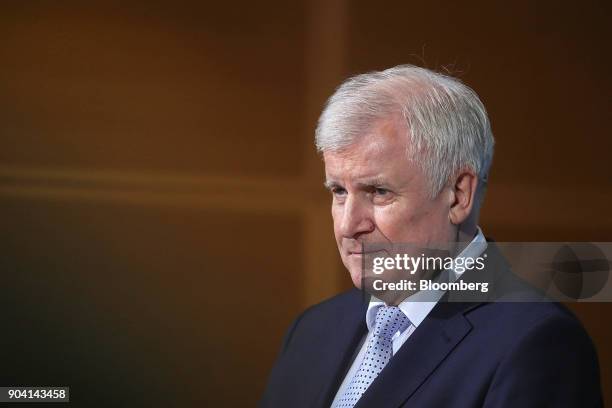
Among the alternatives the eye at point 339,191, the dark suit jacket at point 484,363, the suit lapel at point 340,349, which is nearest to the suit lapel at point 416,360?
the dark suit jacket at point 484,363

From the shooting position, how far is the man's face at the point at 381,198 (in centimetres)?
156

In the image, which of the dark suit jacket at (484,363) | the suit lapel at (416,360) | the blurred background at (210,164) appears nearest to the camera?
the dark suit jacket at (484,363)

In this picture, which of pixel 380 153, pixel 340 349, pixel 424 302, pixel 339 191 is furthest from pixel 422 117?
pixel 340 349

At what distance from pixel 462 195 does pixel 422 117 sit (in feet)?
0.56

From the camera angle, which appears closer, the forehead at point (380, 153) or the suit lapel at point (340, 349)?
the forehead at point (380, 153)

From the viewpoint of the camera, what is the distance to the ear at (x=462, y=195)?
1.62 metres

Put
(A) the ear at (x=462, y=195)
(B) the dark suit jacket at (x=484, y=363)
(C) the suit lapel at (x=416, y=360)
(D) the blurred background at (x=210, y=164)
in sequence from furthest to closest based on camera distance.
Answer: (D) the blurred background at (x=210, y=164)
(A) the ear at (x=462, y=195)
(C) the suit lapel at (x=416, y=360)
(B) the dark suit jacket at (x=484, y=363)

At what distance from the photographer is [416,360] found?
154 cm

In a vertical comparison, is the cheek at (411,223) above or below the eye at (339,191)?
below

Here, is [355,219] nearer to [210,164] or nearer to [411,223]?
[411,223]

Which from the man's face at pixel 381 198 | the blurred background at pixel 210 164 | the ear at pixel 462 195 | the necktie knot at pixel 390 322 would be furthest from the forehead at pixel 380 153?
the blurred background at pixel 210 164

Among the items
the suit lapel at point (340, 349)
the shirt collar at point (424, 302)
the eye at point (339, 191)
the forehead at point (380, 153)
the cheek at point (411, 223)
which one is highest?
the forehead at point (380, 153)

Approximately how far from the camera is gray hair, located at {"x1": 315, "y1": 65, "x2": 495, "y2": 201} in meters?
1.57

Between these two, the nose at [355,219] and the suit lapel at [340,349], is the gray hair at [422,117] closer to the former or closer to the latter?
the nose at [355,219]
